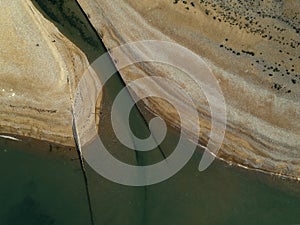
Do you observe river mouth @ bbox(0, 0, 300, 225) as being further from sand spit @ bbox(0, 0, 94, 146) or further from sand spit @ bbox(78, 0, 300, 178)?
sand spit @ bbox(78, 0, 300, 178)

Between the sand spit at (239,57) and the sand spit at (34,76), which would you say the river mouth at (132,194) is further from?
the sand spit at (239,57)

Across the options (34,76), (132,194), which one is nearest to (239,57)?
(132,194)

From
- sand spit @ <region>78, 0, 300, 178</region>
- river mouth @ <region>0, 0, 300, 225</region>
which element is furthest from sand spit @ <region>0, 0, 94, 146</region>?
sand spit @ <region>78, 0, 300, 178</region>

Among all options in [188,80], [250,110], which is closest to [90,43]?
[188,80]

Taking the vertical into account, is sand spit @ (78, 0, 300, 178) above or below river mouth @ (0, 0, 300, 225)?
above

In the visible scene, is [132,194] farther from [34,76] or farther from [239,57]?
[239,57]

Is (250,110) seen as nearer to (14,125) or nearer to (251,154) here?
(251,154)
